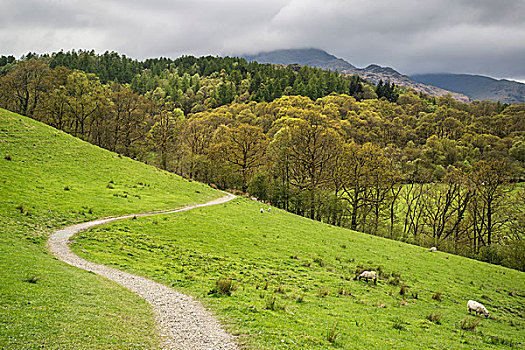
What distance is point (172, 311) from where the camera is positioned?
1123 cm

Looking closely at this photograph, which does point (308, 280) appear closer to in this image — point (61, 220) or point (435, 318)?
point (435, 318)

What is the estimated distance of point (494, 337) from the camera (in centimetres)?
1284

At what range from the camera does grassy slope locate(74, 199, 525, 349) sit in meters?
10.9

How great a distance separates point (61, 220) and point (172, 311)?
14.9 metres

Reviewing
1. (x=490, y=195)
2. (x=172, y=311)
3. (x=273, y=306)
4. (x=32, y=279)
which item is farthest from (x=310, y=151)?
(x=32, y=279)

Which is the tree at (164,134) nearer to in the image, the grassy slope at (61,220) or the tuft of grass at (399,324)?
the grassy slope at (61,220)

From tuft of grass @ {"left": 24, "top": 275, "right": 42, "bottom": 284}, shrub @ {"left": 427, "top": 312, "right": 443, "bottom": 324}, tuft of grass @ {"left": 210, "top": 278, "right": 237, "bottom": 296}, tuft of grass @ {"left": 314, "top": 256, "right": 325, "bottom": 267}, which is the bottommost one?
tuft of grass @ {"left": 314, "top": 256, "right": 325, "bottom": 267}

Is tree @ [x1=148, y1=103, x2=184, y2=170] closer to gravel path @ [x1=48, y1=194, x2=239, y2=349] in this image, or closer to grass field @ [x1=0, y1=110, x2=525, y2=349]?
grass field @ [x1=0, y1=110, x2=525, y2=349]

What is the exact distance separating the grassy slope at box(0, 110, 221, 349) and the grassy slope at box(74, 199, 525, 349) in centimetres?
315

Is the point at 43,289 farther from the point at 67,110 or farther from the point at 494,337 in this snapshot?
the point at 67,110

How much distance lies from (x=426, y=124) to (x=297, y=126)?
191 ft

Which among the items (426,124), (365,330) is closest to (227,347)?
(365,330)

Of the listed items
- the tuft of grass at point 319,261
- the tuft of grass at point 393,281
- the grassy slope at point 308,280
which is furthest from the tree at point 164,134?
the tuft of grass at point 393,281

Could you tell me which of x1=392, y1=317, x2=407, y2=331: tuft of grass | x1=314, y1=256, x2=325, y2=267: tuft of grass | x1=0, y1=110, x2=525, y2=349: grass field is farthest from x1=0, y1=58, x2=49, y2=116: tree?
x1=392, y1=317, x2=407, y2=331: tuft of grass
